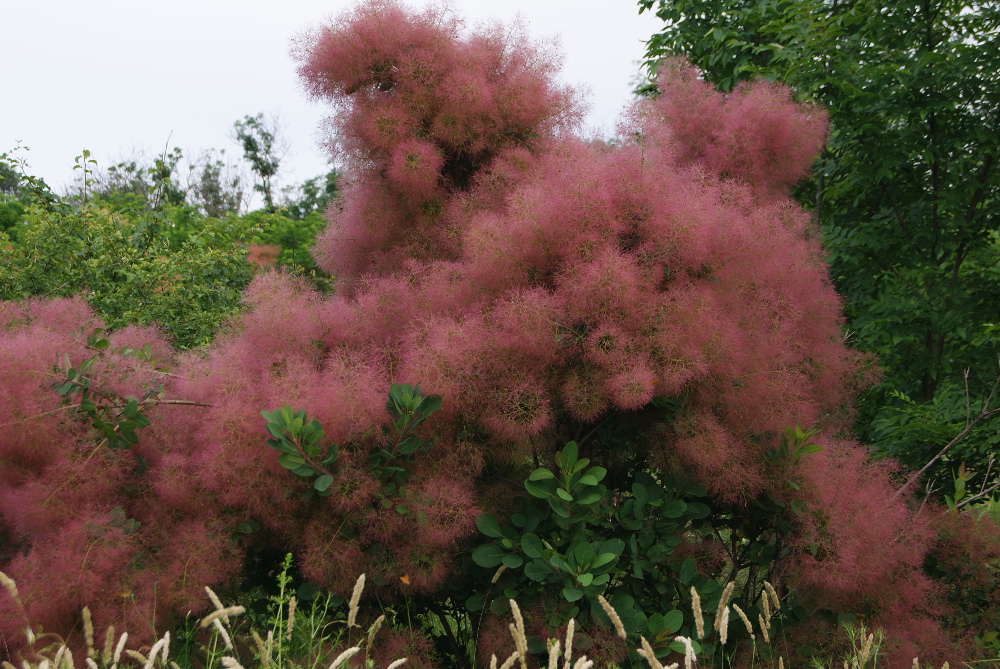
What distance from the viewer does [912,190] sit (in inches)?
200

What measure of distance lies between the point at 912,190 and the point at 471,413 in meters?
3.64

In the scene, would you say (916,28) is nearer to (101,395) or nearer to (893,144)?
(893,144)

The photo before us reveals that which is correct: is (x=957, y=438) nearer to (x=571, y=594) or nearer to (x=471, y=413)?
(x=571, y=594)

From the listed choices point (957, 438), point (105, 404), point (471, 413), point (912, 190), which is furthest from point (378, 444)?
point (912, 190)

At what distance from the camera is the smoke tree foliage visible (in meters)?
2.99

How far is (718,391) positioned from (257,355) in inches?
78.1

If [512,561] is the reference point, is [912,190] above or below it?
above

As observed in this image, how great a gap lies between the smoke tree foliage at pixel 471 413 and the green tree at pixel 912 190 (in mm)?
1181

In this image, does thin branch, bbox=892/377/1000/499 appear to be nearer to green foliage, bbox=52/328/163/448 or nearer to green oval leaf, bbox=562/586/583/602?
green oval leaf, bbox=562/586/583/602

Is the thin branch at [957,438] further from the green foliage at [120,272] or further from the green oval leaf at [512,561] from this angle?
the green foliage at [120,272]

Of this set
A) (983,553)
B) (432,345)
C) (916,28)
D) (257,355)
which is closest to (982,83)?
(916,28)

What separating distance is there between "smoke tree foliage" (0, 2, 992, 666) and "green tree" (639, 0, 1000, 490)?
1.18 m

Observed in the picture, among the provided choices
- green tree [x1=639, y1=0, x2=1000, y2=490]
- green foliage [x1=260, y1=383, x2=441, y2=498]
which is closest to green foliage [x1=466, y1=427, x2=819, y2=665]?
green foliage [x1=260, y1=383, x2=441, y2=498]

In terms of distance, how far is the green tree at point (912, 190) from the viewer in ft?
15.1
